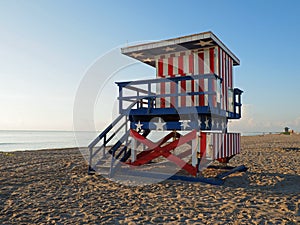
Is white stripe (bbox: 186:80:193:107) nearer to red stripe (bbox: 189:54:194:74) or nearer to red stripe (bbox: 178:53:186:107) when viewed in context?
red stripe (bbox: 178:53:186:107)

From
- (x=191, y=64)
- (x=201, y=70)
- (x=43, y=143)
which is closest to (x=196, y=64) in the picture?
(x=191, y=64)

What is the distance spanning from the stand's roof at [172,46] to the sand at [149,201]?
4835mm

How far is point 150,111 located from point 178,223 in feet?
17.2

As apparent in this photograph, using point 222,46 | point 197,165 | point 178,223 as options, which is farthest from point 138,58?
point 178,223

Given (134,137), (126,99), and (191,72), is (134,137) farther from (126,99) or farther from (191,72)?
(191,72)

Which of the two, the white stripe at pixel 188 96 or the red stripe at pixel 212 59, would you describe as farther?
the white stripe at pixel 188 96

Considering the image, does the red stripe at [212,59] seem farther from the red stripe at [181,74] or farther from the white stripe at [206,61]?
the red stripe at [181,74]

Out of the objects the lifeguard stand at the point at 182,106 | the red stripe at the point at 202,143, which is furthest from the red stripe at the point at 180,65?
the red stripe at the point at 202,143

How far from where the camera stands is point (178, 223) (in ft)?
16.6

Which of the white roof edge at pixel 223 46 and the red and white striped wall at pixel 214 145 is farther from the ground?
the white roof edge at pixel 223 46

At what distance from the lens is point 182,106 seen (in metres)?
10.5

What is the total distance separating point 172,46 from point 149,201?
5837mm

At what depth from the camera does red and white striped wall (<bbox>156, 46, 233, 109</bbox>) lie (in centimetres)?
1014

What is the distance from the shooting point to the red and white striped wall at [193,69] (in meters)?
10.1
